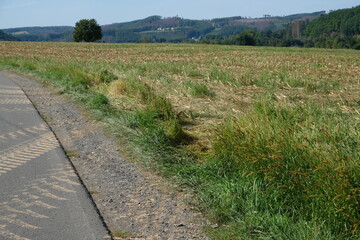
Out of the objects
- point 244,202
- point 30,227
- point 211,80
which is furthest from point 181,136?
point 211,80

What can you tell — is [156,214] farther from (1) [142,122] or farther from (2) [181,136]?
(1) [142,122]

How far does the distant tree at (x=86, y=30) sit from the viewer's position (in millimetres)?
102062

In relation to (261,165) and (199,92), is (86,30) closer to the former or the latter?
(199,92)

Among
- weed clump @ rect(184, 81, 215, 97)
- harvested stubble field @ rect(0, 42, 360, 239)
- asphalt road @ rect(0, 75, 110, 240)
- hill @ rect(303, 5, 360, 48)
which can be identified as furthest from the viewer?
hill @ rect(303, 5, 360, 48)

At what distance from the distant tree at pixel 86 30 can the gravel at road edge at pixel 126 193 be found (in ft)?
317

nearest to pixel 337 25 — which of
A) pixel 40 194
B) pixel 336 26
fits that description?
pixel 336 26

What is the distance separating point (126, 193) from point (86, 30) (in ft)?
332

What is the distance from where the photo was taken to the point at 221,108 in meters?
11.1

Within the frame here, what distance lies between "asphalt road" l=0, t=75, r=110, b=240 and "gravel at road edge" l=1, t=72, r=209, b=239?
0.62 feet

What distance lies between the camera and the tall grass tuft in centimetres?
419

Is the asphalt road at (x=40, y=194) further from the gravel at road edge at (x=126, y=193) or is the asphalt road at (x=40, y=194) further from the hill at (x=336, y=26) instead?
the hill at (x=336, y=26)

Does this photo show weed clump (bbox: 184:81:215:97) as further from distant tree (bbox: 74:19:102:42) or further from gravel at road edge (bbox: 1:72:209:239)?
distant tree (bbox: 74:19:102:42)

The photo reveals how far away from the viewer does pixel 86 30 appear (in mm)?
102438

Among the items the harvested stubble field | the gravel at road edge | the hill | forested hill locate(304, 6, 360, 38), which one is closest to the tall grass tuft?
the harvested stubble field
